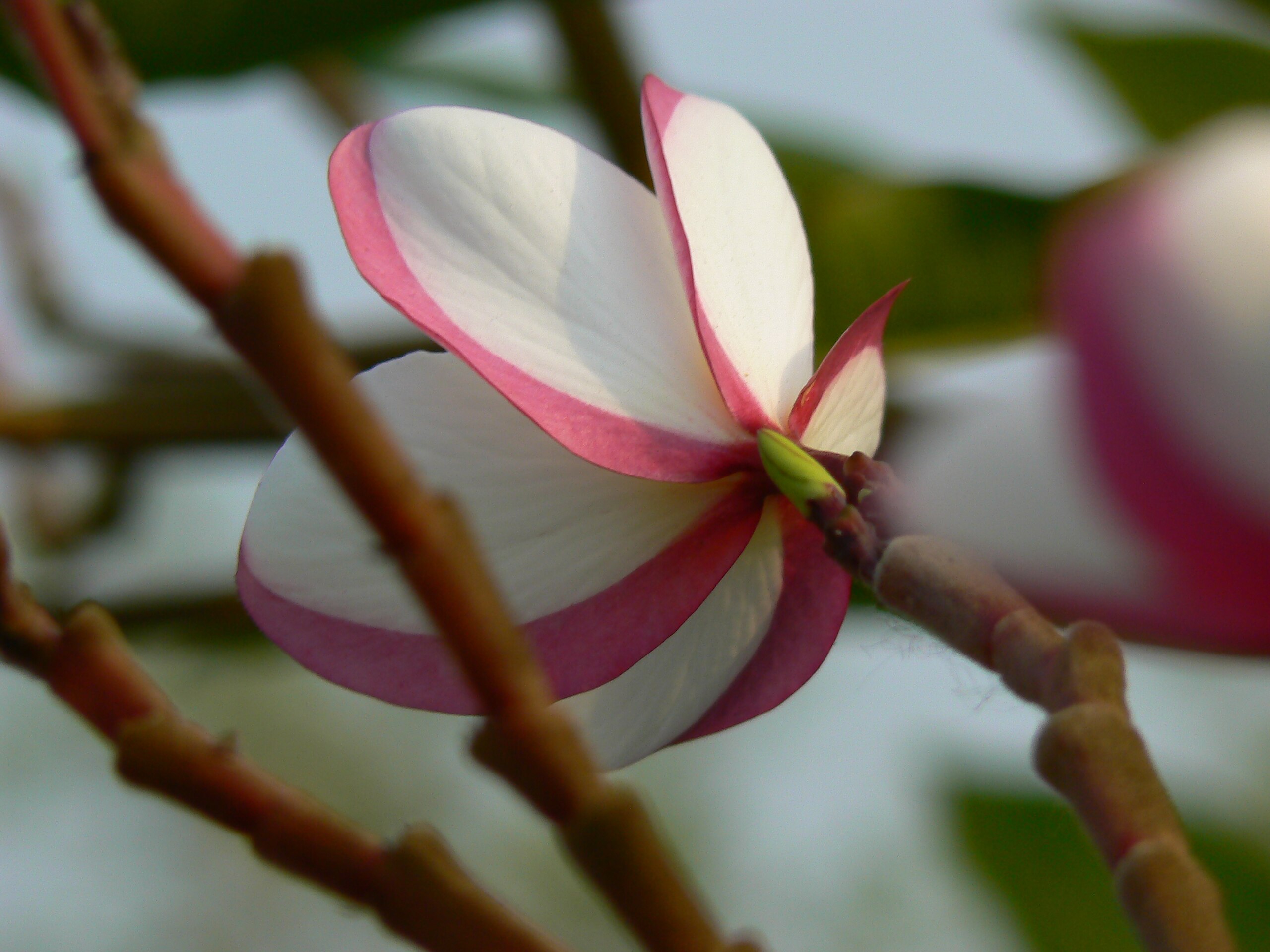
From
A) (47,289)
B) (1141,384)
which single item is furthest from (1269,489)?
(47,289)

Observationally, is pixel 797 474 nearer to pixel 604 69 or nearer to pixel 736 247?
pixel 736 247

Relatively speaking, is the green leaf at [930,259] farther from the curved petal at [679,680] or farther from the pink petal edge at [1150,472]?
the pink petal edge at [1150,472]

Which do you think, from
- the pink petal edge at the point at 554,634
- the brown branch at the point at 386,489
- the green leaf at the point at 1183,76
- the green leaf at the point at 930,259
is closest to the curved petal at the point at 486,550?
the pink petal edge at the point at 554,634

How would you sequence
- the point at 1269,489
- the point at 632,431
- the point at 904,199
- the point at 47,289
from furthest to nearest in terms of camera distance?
1. the point at 47,289
2. the point at 904,199
3. the point at 632,431
4. the point at 1269,489

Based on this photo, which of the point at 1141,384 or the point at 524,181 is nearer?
the point at 1141,384

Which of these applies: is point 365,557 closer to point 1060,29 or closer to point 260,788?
point 260,788

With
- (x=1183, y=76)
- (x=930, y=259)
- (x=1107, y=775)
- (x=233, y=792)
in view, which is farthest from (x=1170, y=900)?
(x=1183, y=76)

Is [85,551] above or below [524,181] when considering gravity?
below
